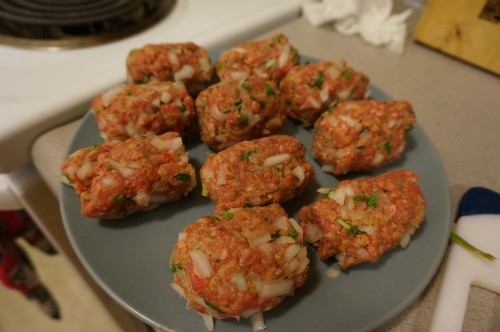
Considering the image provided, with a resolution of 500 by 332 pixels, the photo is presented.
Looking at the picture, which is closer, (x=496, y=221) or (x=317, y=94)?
(x=496, y=221)

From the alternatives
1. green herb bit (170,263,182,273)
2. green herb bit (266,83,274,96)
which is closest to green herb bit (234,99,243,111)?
green herb bit (266,83,274,96)

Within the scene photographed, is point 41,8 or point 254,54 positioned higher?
point 41,8

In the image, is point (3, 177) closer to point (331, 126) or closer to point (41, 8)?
point (41, 8)

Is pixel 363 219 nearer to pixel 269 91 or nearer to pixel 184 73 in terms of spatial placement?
pixel 269 91

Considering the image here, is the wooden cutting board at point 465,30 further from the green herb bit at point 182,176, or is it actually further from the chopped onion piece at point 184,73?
the green herb bit at point 182,176

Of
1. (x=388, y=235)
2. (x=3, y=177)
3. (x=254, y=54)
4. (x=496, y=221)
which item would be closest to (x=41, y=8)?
(x=3, y=177)

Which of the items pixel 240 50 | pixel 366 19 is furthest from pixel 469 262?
pixel 366 19
